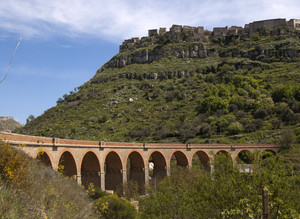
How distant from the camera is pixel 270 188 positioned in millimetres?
11234

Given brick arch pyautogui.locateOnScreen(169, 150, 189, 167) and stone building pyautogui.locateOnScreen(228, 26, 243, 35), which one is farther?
stone building pyautogui.locateOnScreen(228, 26, 243, 35)

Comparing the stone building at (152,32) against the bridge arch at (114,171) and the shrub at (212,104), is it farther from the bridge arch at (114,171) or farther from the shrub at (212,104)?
the bridge arch at (114,171)

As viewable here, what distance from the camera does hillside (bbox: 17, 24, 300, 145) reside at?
193ft

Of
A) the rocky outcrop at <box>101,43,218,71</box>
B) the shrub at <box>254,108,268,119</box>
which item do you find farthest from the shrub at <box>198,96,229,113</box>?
the rocky outcrop at <box>101,43,218,71</box>

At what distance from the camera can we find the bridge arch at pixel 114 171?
32.2 meters

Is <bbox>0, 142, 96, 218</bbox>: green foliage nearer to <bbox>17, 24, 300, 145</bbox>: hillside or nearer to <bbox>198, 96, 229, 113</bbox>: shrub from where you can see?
<bbox>17, 24, 300, 145</bbox>: hillside

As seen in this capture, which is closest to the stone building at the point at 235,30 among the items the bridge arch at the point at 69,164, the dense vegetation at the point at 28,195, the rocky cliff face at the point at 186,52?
the rocky cliff face at the point at 186,52

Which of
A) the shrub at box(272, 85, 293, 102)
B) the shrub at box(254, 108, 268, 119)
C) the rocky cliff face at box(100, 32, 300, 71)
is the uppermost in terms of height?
the rocky cliff face at box(100, 32, 300, 71)

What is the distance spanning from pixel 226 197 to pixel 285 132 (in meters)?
42.7

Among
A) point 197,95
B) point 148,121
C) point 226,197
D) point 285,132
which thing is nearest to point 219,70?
point 197,95

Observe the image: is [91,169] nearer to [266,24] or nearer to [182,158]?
[182,158]

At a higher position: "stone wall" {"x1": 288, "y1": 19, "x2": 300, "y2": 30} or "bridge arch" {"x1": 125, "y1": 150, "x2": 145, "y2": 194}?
"stone wall" {"x1": 288, "y1": 19, "x2": 300, "y2": 30}

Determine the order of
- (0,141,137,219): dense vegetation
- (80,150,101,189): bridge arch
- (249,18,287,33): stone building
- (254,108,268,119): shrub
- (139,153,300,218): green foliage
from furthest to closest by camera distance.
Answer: (249,18,287,33): stone building
(254,108,268,119): shrub
(80,150,101,189): bridge arch
(139,153,300,218): green foliage
(0,141,137,219): dense vegetation

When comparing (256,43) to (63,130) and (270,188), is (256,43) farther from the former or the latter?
(270,188)
